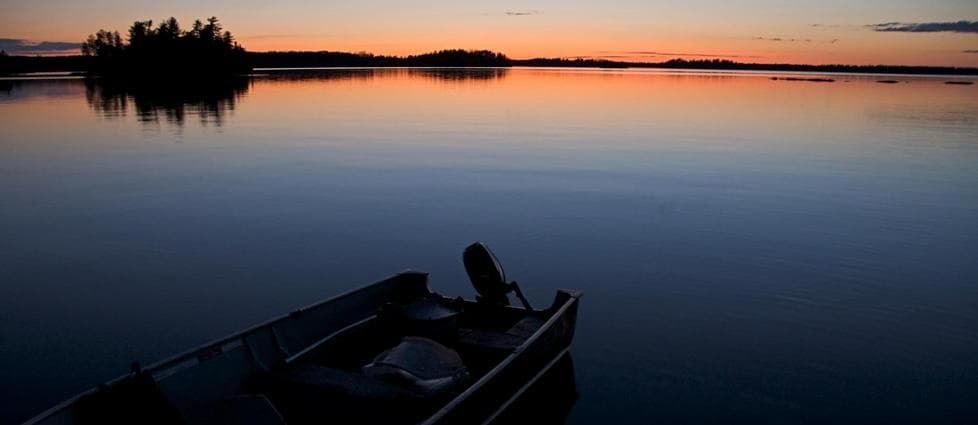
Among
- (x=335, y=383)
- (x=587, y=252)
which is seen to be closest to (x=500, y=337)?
(x=335, y=383)

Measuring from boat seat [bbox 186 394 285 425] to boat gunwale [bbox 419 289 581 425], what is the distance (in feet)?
4.45

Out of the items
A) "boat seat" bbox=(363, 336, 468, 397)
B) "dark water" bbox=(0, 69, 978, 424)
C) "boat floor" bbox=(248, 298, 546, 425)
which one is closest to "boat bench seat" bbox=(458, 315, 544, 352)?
"boat floor" bbox=(248, 298, 546, 425)

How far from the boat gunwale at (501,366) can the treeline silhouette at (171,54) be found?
439 ft

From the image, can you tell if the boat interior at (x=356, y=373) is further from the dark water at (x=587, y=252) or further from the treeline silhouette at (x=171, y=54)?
the treeline silhouette at (x=171, y=54)

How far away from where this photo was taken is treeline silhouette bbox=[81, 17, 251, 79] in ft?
408

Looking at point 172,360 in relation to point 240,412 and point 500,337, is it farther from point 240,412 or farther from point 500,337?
point 500,337

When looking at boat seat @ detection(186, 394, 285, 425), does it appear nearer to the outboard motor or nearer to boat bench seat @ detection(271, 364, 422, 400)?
boat bench seat @ detection(271, 364, 422, 400)

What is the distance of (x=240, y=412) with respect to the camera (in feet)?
19.0

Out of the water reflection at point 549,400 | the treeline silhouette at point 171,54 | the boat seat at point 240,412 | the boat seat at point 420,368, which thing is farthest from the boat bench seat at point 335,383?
the treeline silhouette at point 171,54

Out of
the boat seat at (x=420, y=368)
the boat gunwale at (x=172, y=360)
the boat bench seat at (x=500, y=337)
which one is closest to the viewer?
the boat gunwale at (x=172, y=360)

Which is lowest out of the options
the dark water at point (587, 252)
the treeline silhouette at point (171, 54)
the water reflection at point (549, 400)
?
the water reflection at point (549, 400)

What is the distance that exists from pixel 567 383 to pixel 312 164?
18.5 metres

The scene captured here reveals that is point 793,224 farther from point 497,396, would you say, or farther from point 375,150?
point 375,150

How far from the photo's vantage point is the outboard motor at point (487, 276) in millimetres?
8945
